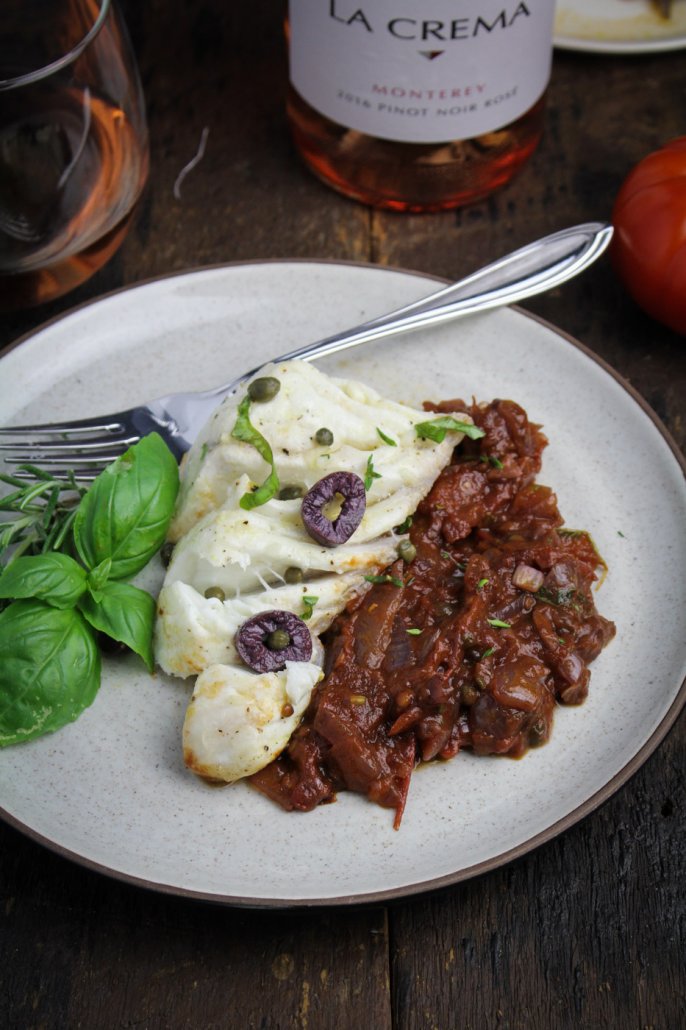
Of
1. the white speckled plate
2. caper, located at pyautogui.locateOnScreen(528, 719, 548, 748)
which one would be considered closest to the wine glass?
the white speckled plate

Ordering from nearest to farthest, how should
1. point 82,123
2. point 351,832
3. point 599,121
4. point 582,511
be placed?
point 351,832 → point 582,511 → point 82,123 → point 599,121

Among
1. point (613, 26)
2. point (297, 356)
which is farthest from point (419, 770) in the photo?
point (613, 26)

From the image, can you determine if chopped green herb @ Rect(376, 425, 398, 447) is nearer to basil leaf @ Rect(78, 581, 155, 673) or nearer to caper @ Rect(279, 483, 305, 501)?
caper @ Rect(279, 483, 305, 501)

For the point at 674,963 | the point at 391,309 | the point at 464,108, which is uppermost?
the point at 464,108

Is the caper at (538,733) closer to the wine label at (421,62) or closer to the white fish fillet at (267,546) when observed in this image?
the white fish fillet at (267,546)

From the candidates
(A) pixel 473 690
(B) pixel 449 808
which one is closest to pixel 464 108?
(A) pixel 473 690

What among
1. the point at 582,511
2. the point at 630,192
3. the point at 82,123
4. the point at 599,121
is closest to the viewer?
the point at 582,511

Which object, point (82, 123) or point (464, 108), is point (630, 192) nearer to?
point (464, 108)
